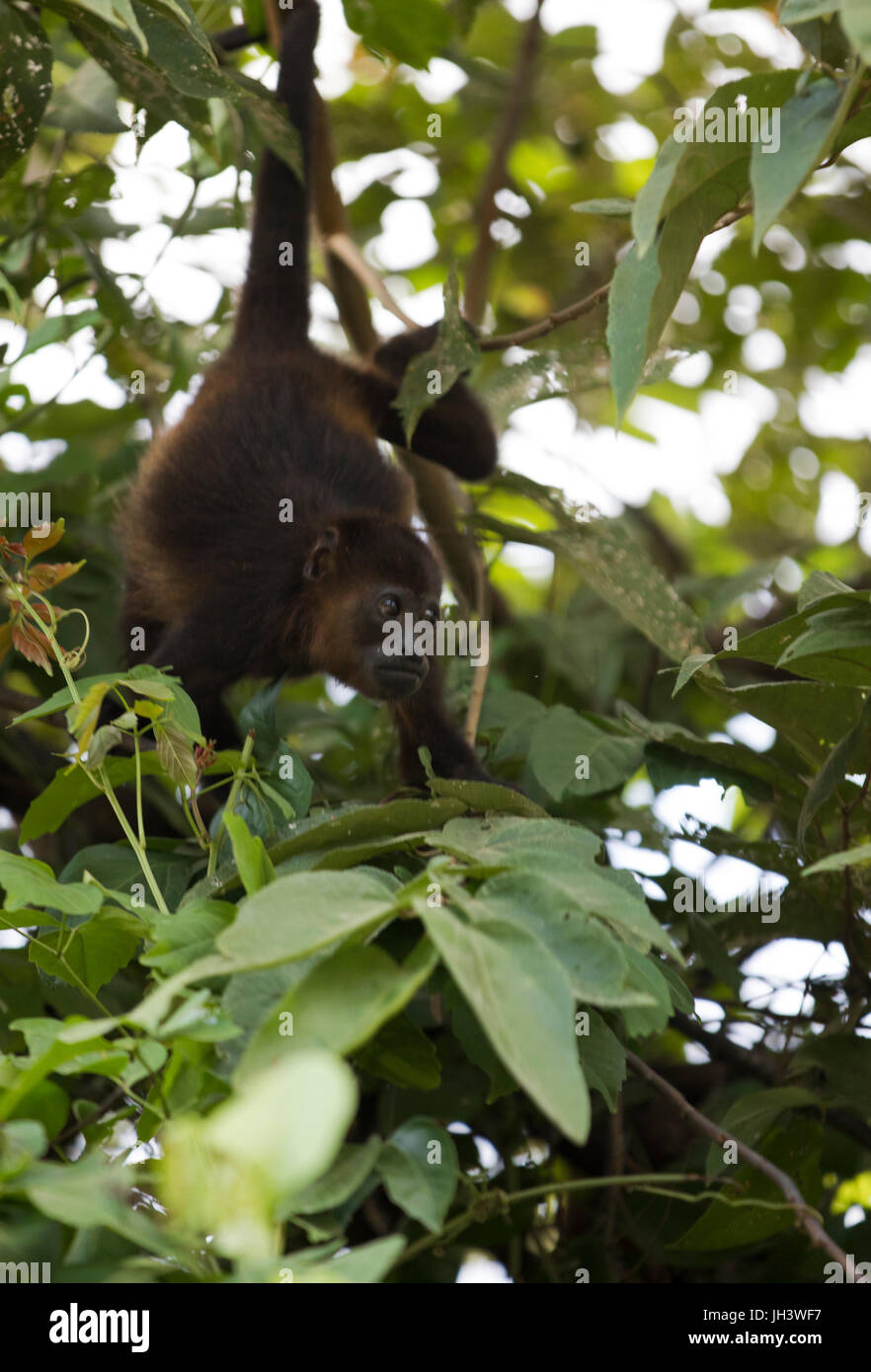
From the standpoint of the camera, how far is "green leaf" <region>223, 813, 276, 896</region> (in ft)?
4.56

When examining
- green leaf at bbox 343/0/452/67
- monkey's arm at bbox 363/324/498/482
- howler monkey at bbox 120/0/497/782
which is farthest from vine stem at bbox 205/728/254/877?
green leaf at bbox 343/0/452/67

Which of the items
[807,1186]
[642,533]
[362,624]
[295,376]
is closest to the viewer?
[807,1186]

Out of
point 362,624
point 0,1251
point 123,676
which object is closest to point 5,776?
point 362,624

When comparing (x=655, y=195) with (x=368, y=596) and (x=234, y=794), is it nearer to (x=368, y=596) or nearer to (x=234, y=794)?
(x=234, y=794)

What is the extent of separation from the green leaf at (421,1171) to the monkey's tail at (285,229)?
8.99 feet

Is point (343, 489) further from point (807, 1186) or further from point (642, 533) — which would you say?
point (807, 1186)

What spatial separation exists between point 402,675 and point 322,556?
0.50 metres

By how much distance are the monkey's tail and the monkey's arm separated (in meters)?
0.29

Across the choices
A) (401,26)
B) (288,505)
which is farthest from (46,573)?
(401,26)

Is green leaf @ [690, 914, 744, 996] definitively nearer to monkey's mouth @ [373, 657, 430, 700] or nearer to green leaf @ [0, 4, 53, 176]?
monkey's mouth @ [373, 657, 430, 700]

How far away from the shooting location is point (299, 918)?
A: 115 cm

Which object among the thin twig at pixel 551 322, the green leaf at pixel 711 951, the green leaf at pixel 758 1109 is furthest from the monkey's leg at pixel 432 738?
the green leaf at pixel 758 1109

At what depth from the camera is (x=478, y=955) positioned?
1086 millimetres
